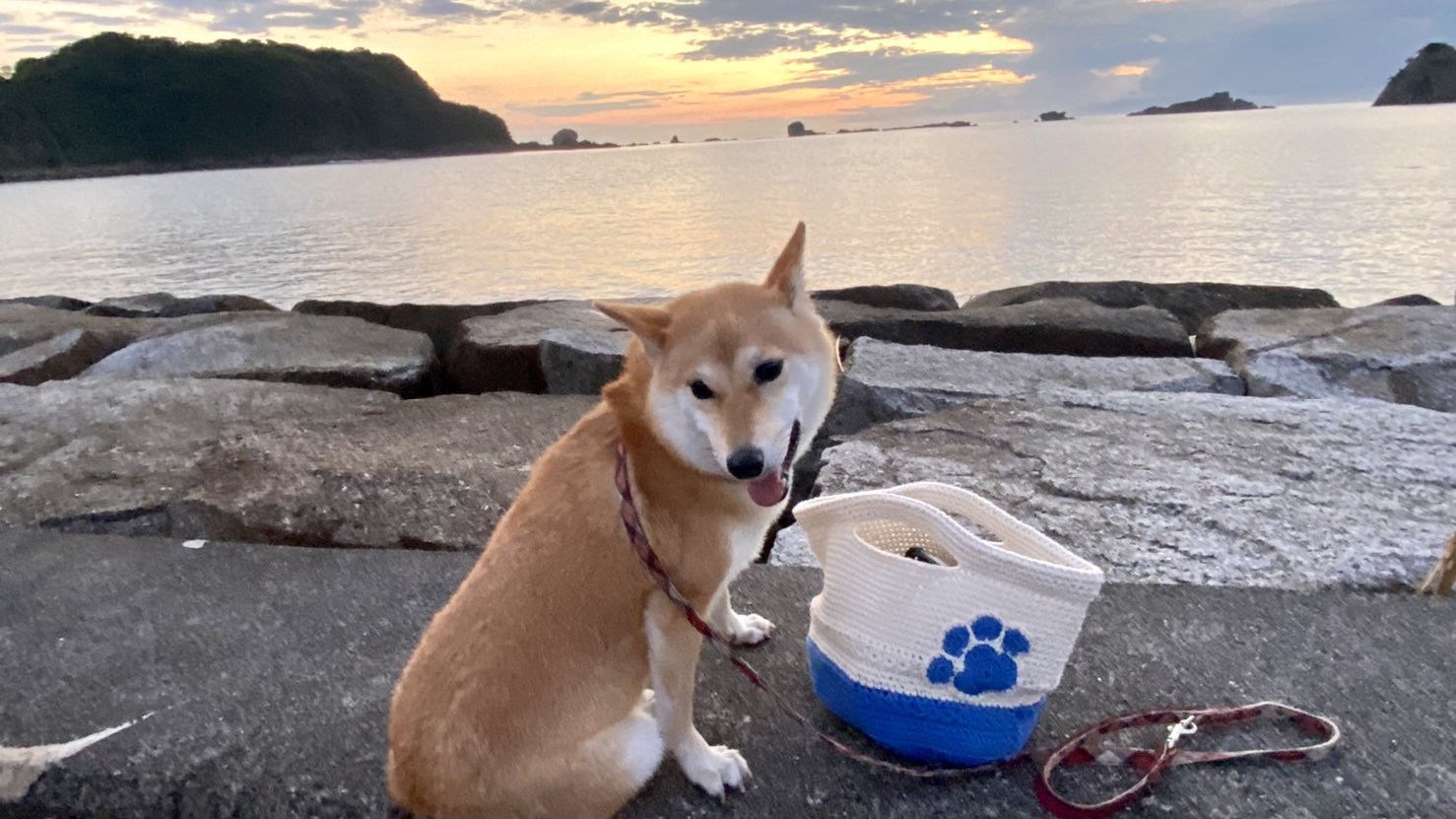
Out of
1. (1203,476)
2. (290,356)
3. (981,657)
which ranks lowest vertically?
(290,356)

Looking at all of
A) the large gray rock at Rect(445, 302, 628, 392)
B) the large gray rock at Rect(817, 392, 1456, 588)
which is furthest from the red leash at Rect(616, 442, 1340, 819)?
the large gray rock at Rect(445, 302, 628, 392)

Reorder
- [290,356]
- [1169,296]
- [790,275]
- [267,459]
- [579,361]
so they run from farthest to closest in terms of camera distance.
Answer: [1169,296] < [290,356] < [579,361] < [267,459] < [790,275]

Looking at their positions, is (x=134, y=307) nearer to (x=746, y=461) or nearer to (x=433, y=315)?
(x=433, y=315)

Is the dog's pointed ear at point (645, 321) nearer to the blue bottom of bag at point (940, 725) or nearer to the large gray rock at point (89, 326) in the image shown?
the blue bottom of bag at point (940, 725)

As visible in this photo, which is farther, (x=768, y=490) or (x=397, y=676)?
(x=397, y=676)

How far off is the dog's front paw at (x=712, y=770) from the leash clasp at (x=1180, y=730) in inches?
39.8

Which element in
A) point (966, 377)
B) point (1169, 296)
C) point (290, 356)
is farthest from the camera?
point (1169, 296)

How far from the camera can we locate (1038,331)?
677cm

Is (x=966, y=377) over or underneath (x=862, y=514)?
underneath

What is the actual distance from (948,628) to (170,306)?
1076cm

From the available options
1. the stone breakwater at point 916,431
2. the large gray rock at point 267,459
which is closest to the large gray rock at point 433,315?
the stone breakwater at point 916,431

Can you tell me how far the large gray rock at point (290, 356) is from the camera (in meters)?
6.34

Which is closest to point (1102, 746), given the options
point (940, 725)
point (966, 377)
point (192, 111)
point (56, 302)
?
point (940, 725)

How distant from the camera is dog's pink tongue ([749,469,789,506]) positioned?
7.37 feet
